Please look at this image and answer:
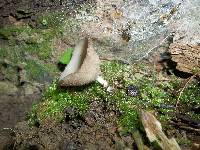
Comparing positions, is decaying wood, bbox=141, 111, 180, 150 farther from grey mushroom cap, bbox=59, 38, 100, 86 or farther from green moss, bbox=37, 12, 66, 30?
green moss, bbox=37, 12, 66, 30

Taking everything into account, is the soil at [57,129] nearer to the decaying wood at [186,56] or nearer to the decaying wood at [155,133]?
Result: the decaying wood at [155,133]

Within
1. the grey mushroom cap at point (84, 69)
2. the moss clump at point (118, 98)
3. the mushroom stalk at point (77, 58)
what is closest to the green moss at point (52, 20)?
the mushroom stalk at point (77, 58)

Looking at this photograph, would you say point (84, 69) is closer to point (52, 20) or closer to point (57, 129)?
point (57, 129)

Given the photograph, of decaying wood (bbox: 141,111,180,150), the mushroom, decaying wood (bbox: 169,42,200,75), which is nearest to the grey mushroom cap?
the mushroom

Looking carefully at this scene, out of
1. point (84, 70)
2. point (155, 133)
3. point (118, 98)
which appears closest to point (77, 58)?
point (84, 70)

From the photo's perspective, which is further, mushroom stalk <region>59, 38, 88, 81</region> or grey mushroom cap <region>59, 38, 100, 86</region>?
mushroom stalk <region>59, 38, 88, 81</region>
